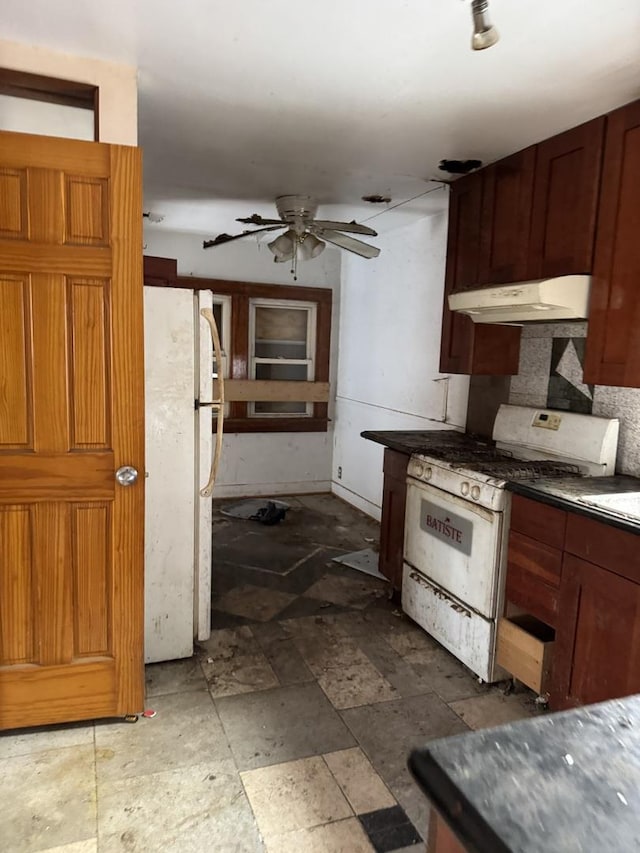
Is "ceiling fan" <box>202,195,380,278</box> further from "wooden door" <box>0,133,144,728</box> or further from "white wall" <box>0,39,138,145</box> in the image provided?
"wooden door" <box>0,133,144,728</box>

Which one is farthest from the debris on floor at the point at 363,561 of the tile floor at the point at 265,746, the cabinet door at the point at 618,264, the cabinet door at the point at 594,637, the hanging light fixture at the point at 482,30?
the hanging light fixture at the point at 482,30

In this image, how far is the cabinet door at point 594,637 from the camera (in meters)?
1.99

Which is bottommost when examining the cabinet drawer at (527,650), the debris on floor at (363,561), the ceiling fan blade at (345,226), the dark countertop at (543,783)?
the debris on floor at (363,561)

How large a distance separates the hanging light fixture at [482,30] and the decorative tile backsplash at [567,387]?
65.5 inches

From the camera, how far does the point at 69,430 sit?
2.15 meters

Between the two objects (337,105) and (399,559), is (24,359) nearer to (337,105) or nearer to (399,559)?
(337,105)

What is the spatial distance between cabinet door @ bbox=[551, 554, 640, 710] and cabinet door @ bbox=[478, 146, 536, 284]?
1496 mm

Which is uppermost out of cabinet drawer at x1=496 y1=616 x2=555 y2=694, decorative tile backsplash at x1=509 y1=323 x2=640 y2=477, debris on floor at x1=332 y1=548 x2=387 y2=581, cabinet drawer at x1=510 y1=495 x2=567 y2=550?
decorative tile backsplash at x1=509 y1=323 x2=640 y2=477

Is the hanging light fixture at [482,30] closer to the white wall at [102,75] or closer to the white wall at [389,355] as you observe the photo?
the white wall at [102,75]

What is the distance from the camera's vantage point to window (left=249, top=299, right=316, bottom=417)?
5.70 meters

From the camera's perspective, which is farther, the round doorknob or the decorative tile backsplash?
the decorative tile backsplash

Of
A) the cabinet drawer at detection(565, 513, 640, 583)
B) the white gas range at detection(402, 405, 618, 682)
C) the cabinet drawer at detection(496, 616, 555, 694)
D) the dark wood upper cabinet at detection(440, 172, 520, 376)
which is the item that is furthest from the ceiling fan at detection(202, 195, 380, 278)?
the cabinet drawer at detection(496, 616, 555, 694)

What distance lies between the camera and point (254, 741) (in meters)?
2.26

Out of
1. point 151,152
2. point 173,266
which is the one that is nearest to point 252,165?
point 151,152
